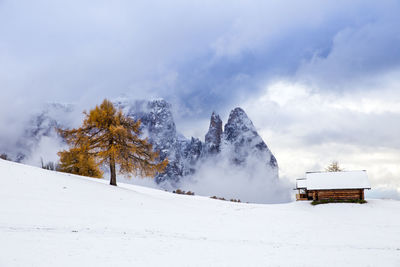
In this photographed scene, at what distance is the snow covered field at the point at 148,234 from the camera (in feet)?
34.0

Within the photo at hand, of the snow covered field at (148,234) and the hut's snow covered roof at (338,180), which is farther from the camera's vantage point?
the hut's snow covered roof at (338,180)

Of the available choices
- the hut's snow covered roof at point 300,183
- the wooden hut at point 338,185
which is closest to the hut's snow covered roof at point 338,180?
the wooden hut at point 338,185

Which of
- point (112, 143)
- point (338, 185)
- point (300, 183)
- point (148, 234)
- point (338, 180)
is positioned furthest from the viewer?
point (300, 183)

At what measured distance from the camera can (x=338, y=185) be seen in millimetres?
33562

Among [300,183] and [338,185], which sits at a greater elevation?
[338,185]

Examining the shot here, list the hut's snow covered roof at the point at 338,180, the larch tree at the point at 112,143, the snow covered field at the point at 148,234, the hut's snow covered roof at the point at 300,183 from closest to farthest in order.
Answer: the snow covered field at the point at 148,234 → the larch tree at the point at 112,143 → the hut's snow covered roof at the point at 338,180 → the hut's snow covered roof at the point at 300,183

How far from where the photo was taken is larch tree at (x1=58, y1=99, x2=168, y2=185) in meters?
26.9

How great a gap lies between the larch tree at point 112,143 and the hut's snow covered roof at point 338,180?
782 inches

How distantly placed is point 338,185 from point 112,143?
2691 centimetres

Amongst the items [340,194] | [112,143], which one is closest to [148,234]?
[112,143]

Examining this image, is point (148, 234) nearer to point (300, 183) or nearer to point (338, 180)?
point (338, 180)

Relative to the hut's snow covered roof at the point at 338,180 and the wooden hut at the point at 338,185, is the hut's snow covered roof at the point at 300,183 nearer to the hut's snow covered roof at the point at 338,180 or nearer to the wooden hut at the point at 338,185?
the hut's snow covered roof at the point at 338,180

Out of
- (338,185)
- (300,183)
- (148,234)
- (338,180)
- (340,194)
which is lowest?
(340,194)

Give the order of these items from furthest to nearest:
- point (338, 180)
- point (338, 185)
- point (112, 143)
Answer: point (338, 180) < point (338, 185) < point (112, 143)
